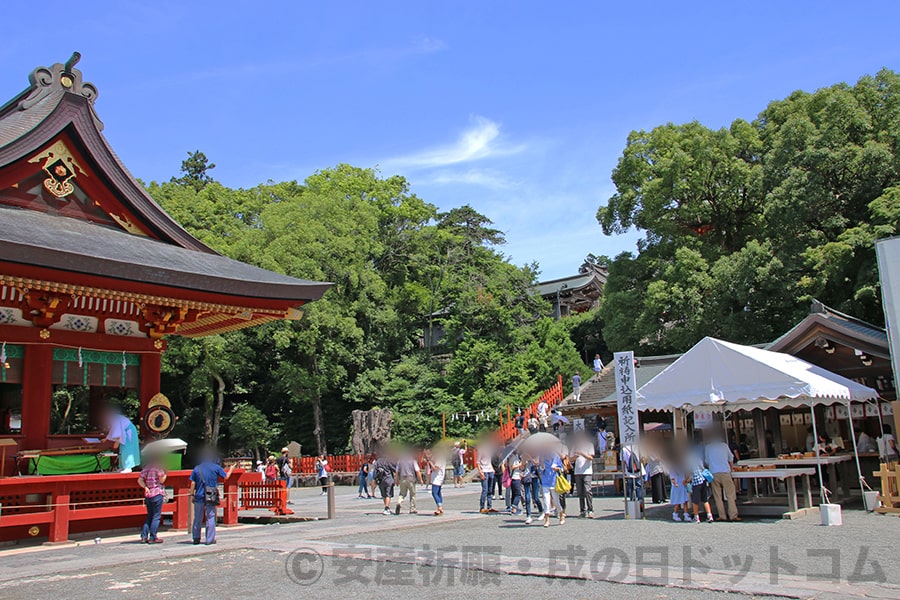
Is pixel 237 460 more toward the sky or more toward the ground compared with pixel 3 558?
more toward the sky

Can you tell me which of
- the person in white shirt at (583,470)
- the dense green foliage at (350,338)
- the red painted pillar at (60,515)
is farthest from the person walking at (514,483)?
the dense green foliage at (350,338)

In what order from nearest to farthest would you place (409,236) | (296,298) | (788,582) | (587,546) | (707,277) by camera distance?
(788,582)
(587,546)
(296,298)
(707,277)
(409,236)

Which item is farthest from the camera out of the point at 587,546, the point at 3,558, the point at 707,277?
the point at 707,277

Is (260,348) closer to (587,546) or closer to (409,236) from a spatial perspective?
(409,236)

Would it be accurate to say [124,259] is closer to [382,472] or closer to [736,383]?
[382,472]

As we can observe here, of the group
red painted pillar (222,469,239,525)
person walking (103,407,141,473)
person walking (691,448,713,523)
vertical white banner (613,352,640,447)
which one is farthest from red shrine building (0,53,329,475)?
person walking (691,448,713,523)

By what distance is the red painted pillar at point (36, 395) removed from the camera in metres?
13.6

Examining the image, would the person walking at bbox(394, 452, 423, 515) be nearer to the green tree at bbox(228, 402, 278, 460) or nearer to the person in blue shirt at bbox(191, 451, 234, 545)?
the person in blue shirt at bbox(191, 451, 234, 545)

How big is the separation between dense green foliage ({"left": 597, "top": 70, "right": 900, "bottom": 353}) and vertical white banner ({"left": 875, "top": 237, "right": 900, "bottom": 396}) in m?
5.71

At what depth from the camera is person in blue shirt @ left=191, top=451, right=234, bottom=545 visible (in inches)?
454

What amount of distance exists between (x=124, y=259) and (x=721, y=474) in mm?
11538

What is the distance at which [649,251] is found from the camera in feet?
102

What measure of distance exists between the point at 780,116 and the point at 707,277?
25.3 ft

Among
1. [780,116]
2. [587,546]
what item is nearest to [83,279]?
[587,546]
